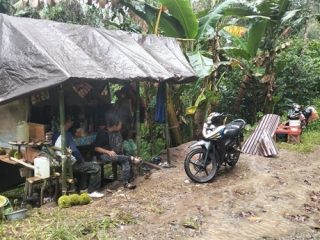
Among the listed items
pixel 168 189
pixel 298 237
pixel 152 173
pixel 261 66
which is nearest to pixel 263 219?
pixel 298 237

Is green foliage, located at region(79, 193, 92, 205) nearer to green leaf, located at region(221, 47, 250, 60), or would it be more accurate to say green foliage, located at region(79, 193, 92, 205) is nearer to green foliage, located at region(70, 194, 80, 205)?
green foliage, located at region(70, 194, 80, 205)

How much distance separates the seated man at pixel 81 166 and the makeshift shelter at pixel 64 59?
0.59 metres

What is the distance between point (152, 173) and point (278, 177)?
2308 mm

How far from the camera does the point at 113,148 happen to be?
297 inches

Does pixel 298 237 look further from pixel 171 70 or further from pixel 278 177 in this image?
pixel 171 70

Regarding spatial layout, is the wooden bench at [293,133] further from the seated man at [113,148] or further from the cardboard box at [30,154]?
the cardboard box at [30,154]

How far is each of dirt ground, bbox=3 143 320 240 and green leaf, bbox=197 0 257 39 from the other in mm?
3447

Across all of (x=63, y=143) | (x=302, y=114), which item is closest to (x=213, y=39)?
(x=302, y=114)

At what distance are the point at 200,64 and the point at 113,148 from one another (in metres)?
2.81

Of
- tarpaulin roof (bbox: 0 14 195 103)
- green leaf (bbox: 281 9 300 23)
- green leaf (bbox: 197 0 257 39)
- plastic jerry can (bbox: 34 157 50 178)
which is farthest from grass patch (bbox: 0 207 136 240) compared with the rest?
green leaf (bbox: 281 9 300 23)

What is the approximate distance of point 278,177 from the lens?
24.2 ft

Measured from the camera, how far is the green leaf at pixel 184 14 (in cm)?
919

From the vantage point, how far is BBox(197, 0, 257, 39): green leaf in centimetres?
1015

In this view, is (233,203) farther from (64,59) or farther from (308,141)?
(308,141)
